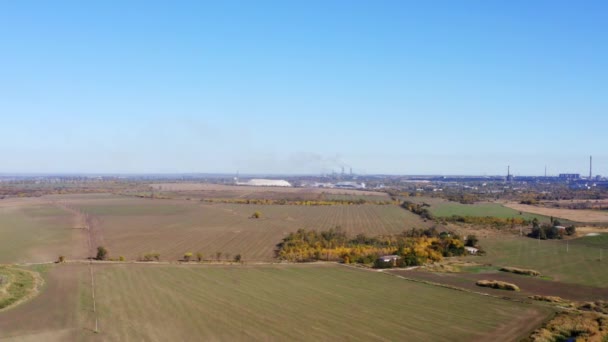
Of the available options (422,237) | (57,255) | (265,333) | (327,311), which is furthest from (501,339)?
(57,255)

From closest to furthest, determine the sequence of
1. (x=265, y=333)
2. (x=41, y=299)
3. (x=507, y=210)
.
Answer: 1. (x=265, y=333)
2. (x=41, y=299)
3. (x=507, y=210)

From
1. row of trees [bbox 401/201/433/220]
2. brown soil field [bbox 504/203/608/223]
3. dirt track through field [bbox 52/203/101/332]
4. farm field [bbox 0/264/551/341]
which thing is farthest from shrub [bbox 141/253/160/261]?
brown soil field [bbox 504/203/608/223]

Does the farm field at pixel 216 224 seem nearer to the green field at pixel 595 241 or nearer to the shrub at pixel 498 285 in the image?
the shrub at pixel 498 285

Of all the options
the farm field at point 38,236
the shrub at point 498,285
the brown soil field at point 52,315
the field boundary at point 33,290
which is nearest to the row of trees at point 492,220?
the shrub at point 498,285

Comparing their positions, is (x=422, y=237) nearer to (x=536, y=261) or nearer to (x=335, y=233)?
(x=335, y=233)

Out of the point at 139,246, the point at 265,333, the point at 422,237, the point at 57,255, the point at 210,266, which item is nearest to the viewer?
the point at 265,333

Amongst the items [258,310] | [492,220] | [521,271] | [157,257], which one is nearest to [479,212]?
[492,220]
